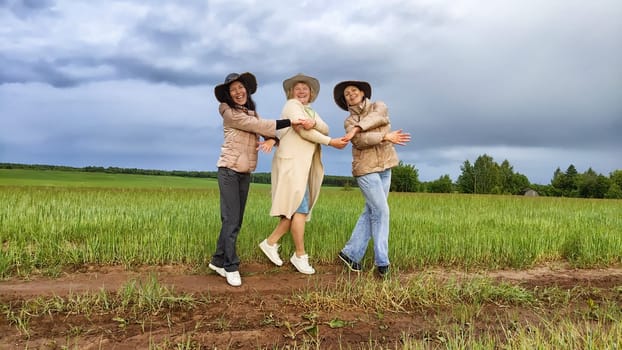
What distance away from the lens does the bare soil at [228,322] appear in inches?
146

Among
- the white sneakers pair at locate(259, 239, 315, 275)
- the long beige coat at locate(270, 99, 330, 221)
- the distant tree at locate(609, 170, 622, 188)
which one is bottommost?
the white sneakers pair at locate(259, 239, 315, 275)

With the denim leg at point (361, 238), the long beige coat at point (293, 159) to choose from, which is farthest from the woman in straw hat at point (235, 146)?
the denim leg at point (361, 238)

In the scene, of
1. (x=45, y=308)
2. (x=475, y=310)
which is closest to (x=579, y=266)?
(x=475, y=310)

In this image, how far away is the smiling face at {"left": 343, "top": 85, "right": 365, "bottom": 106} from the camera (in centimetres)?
570

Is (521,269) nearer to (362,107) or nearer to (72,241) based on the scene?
(362,107)

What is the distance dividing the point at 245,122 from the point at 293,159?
807 millimetres

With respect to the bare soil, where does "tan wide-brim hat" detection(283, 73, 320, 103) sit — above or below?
above

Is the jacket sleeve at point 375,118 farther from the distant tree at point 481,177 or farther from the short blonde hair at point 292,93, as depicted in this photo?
the distant tree at point 481,177

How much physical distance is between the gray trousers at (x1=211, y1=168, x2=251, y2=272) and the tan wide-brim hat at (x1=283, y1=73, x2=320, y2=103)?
1223 millimetres

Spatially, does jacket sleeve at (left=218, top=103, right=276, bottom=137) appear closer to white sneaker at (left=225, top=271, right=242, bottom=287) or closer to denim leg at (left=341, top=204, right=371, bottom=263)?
white sneaker at (left=225, top=271, right=242, bottom=287)

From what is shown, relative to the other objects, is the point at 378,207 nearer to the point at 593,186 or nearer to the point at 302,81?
the point at 302,81

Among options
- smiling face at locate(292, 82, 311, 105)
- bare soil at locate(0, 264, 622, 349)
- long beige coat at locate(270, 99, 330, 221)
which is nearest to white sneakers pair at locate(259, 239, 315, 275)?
bare soil at locate(0, 264, 622, 349)

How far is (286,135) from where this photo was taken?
5.63 meters

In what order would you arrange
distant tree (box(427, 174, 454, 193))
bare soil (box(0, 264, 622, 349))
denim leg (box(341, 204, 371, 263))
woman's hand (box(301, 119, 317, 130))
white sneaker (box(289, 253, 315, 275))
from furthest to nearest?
1. distant tree (box(427, 174, 454, 193))
2. denim leg (box(341, 204, 371, 263))
3. white sneaker (box(289, 253, 315, 275))
4. woman's hand (box(301, 119, 317, 130))
5. bare soil (box(0, 264, 622, 349))
